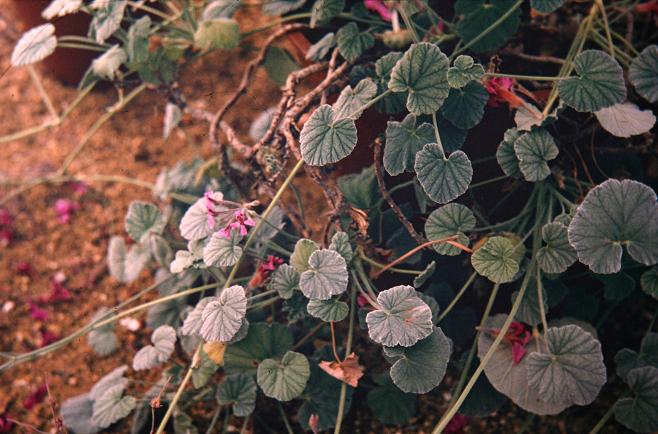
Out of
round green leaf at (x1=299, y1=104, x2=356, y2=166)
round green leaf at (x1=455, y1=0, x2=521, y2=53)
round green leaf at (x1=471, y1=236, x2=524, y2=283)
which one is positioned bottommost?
round green leaf at (x1=471, y1=236, x2=524, y2=283)

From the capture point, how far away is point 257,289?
1.30 metres

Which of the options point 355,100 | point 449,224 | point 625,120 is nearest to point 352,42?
point 355,100

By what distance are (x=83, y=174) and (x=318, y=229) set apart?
2.42ft

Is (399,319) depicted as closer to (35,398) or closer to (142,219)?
(142,219)

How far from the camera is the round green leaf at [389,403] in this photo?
48.1 inches

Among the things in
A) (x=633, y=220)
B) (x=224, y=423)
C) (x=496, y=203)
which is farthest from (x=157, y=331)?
(x=633, y=220)

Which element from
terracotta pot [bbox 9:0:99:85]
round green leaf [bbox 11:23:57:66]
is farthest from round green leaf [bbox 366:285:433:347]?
terracotta pot [bbox 9:0:99:85]

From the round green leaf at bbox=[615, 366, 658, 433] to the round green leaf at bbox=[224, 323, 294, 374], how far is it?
0.59 m

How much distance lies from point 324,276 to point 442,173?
0.82 feet

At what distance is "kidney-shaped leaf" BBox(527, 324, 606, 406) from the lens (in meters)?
0.98

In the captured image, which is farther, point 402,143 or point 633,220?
point 402,143

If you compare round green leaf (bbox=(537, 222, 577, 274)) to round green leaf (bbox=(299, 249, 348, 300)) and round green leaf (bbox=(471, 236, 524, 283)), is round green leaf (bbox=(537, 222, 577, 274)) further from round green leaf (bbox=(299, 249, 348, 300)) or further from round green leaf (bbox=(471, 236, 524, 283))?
round green leaf (bbox=(299, 249, 348, 300))

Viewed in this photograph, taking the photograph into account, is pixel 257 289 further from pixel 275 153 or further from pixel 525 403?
pixel 525 403

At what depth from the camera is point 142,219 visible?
52.4 inches
